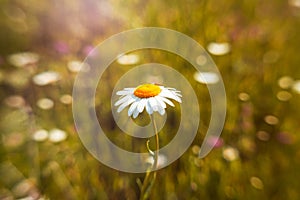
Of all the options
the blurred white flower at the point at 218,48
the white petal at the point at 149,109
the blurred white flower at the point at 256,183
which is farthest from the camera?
the blurred white flower at the point at 218,48

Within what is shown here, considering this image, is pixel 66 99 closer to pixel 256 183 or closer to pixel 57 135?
pixel 57 135

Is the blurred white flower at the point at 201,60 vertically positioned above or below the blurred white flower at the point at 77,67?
above

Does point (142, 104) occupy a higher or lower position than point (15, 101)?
higher

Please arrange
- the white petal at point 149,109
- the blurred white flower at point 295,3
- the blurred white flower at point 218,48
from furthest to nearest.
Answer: the blurred white flower at point 295,3 < the blurred white flower at point 218,48 < the white petal at point 149,109

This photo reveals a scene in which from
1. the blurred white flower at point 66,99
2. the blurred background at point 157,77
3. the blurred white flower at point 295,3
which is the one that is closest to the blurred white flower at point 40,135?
the blurred background at point 157,77

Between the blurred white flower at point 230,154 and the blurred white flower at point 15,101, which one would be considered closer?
the blurred white flower at point 230,154

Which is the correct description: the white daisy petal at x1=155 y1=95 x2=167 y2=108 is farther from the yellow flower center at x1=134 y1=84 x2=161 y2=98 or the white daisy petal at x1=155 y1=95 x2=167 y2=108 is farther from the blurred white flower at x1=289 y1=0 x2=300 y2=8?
the blurred white flower at x1=289 y1=0 x2=300 y2=8

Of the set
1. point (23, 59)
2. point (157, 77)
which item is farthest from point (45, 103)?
point (157, 77)

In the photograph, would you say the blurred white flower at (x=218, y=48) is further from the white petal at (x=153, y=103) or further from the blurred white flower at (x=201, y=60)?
the white petal at (x=153, y=103)
